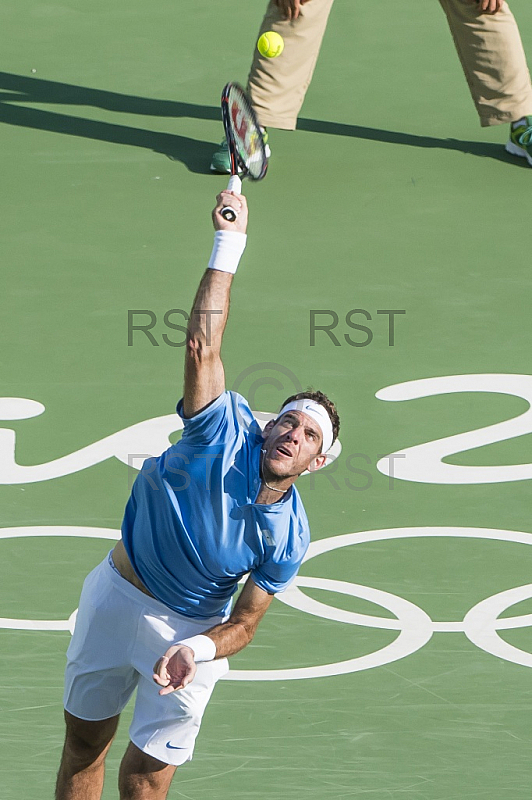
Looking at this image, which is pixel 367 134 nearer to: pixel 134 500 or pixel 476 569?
pixel 476 569

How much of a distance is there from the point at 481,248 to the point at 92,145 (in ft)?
9.69

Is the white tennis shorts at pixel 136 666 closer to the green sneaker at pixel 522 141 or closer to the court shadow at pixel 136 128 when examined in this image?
the court shadow at pixel 136 128

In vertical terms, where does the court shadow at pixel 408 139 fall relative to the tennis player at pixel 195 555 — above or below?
below

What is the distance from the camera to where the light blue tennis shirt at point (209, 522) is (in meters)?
4.48

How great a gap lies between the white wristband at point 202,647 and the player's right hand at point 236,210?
1.30m

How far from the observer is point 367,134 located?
10.2 m

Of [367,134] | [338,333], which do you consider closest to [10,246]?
[338,333]

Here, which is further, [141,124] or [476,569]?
[141,124]

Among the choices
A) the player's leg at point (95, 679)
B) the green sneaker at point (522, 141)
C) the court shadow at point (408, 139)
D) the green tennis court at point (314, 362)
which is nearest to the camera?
the player's leg at point (95, 679)

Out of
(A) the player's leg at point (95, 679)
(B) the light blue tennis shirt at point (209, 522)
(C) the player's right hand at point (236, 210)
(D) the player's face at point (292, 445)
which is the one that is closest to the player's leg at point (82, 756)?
(A) the player's leg at point (95, 679)

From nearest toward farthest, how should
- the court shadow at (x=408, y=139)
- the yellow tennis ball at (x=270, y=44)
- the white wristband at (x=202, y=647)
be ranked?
the white wristband at (x=202, y=647)
the yellow tennis ball at (x=270, y=44)
the court shadow at (x=408, y=139)

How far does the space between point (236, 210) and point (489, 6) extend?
525cm

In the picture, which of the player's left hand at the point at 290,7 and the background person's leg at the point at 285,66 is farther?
the background person's leg at the point at 285,66

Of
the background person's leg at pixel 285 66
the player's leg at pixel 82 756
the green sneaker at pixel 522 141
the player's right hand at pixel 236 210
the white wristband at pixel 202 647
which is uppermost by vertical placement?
the player's right hand at pixel 236 210
